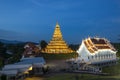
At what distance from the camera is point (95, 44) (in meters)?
66.6

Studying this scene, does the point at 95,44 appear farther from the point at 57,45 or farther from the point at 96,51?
the point at 57,45

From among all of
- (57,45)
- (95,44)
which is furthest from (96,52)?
(57,45)

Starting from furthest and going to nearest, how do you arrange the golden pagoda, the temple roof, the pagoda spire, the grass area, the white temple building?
the pagoda spire, the golden pagoda, the grass area, the temple roof, the white temple building

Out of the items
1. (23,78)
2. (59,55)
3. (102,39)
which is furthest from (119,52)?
(23,78)

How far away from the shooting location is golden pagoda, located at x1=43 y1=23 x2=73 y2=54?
3214 inches

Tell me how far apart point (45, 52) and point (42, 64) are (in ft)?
96.8

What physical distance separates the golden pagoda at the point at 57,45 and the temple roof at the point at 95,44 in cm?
1294

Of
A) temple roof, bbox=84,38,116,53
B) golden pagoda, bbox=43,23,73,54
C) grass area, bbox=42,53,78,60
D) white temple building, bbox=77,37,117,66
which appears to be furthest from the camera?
golden pagoda, bbox=43,23,73,54

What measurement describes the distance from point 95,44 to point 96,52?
2.46 meters

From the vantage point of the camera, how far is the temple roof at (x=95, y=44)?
213ft

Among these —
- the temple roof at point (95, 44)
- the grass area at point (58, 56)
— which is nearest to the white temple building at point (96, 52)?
the temple roof at point (95, 44)


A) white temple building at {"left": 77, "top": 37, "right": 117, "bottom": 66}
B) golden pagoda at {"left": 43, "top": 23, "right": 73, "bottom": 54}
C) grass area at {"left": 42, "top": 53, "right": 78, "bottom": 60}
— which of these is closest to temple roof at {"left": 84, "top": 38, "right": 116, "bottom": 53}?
white temple building at {"left": 77, "top": 37, "right": 117, "bottom": 66}

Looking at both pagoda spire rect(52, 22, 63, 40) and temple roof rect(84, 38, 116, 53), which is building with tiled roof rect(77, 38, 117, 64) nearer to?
temple roof rect(84, 38, 116, 53)

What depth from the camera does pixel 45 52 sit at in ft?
266
